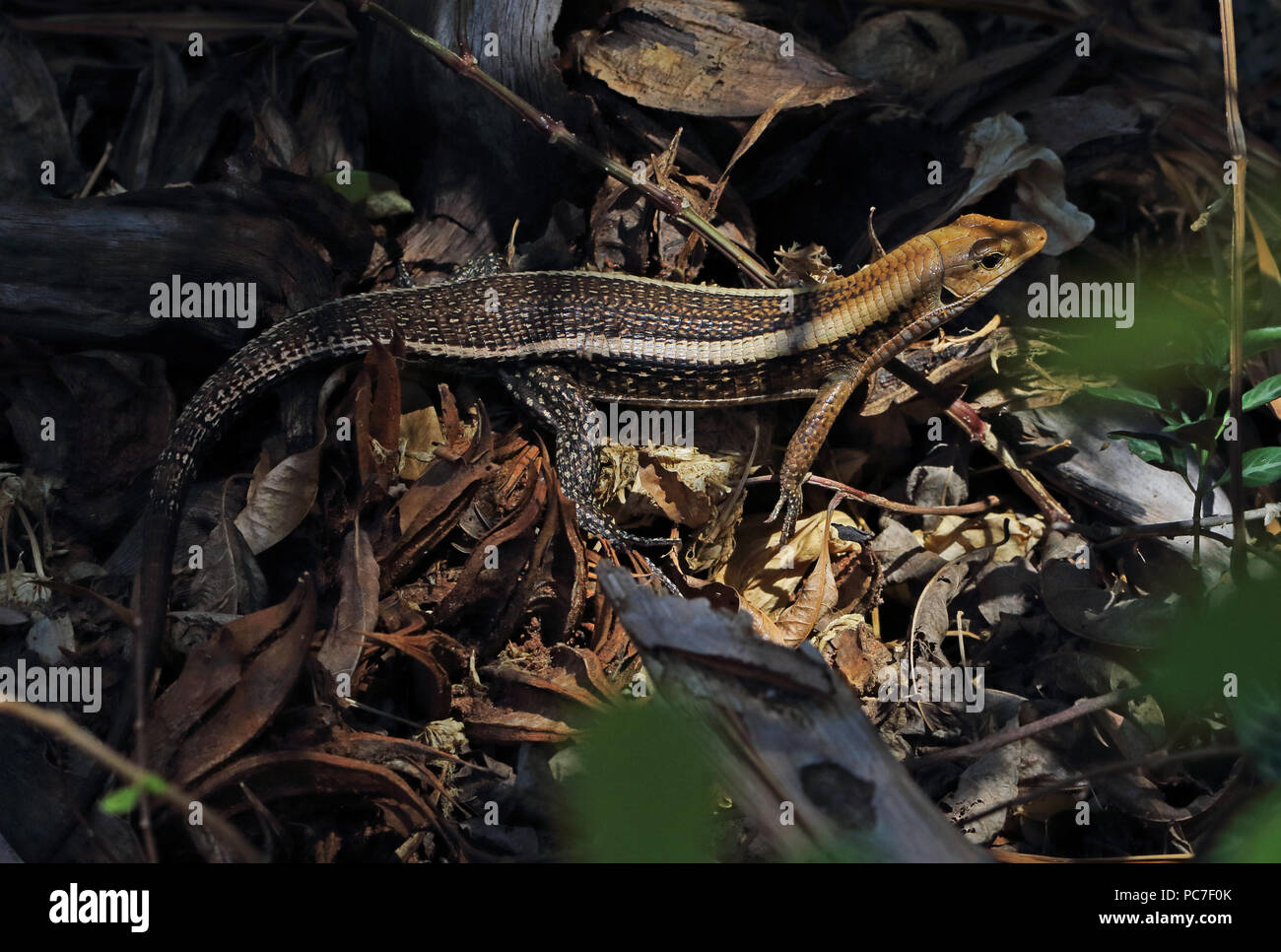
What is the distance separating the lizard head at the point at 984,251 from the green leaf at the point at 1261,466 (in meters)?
1.15

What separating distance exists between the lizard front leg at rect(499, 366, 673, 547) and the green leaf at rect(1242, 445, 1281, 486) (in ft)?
6.71

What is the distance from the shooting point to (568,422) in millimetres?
3834

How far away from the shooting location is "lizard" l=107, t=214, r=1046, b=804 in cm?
363

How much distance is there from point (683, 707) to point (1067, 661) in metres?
1.91

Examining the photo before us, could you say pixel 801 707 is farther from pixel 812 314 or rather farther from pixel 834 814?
pixel 812 314

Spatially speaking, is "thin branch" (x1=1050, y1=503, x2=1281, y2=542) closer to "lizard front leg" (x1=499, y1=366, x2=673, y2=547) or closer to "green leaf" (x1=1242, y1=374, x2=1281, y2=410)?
"green leaf" (x1=1242, y1=374, x2=1281, y2=410)

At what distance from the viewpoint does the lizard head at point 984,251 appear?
3.71 m

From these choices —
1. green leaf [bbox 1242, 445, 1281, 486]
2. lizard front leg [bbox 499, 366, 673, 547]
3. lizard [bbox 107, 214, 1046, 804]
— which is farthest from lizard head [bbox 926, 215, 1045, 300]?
lizard front leg [bbox 499, 366, 673, 547]

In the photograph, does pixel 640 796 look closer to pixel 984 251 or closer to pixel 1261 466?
pixel 1261 466

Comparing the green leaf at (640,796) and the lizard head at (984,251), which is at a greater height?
the lizard head at (984,251)

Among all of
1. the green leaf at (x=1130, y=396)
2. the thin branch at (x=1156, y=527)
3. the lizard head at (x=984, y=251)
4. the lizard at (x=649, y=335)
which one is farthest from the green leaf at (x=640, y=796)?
the lizard head at (x=984, y=251)

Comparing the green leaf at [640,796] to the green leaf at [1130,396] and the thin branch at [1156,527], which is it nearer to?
the green leaf at [1130,396]

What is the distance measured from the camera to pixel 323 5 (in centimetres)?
437

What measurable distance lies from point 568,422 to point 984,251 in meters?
1.84
